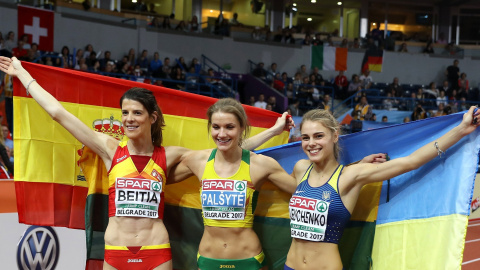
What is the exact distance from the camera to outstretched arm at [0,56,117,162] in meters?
4.06

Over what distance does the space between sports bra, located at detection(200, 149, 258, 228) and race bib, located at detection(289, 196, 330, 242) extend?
35cm

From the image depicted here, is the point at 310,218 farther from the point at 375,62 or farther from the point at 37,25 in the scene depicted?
the point at 375,62

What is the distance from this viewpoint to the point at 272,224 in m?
4.45

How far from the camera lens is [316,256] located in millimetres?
3697

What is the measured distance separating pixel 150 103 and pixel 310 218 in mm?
1419

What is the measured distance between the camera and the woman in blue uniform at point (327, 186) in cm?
367

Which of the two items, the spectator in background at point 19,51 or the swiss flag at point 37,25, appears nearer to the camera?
the spectator in background at point 19,51

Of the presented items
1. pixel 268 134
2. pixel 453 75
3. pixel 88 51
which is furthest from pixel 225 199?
pixel 453 75

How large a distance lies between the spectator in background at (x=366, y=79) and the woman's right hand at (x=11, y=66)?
1700 centimetres

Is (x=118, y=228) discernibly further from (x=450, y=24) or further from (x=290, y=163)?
(x=450, y=24)

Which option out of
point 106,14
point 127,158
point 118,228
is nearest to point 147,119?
point 127,158

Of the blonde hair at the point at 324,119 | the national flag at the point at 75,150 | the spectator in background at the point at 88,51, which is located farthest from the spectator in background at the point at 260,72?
the blonde hair at the point at 324,119

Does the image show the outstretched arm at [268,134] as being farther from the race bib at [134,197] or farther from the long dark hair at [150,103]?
the race bib at [134,197]

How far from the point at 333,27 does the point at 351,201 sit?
2254 centimetres
